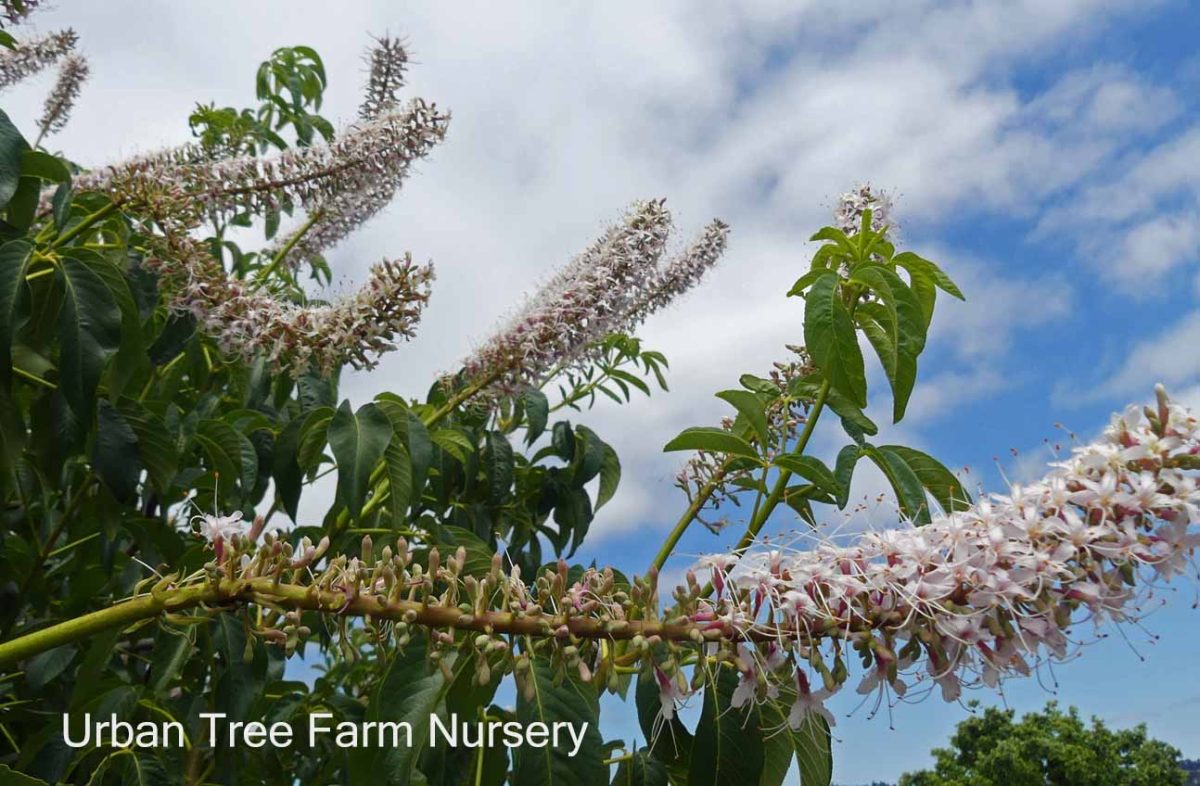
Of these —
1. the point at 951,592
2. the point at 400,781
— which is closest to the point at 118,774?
the point at 400,781

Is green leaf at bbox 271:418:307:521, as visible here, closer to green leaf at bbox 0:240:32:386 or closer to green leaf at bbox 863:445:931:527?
green leaf at bbox 0:240:32:386

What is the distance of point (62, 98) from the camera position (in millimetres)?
4750

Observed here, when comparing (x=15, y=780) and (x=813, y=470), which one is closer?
(x=15, y=780)

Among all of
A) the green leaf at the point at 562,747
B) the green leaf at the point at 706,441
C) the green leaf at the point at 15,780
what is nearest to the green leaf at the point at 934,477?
the green leaf at the point at 706,441

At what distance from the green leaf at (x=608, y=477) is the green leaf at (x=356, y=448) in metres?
1.41

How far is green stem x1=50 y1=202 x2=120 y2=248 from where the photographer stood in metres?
2.61

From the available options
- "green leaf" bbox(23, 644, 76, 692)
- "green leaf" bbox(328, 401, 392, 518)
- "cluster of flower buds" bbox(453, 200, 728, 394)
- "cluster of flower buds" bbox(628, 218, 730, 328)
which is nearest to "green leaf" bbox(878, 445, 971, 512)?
"green leaf" bbox(328, 401, 392, 518)

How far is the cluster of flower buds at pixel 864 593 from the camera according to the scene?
121 centimetres

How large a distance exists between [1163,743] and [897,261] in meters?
23.3

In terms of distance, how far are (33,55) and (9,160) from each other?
2862 millimetres

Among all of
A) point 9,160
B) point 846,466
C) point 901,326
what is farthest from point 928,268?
point 9,160

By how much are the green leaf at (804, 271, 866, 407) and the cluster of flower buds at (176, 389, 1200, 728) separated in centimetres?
49

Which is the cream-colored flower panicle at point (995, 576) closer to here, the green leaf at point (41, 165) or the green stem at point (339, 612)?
the green stem at point (339, 612)

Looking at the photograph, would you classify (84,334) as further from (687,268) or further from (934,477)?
(687,268)
